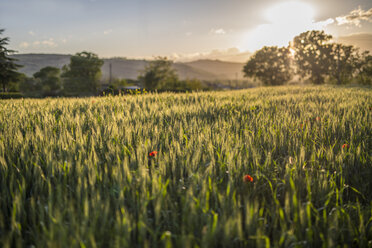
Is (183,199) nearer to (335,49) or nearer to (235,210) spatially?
(235,210)

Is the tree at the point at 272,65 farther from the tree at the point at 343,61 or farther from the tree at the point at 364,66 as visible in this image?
the tree at the point at 364,66

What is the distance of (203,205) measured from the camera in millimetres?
914

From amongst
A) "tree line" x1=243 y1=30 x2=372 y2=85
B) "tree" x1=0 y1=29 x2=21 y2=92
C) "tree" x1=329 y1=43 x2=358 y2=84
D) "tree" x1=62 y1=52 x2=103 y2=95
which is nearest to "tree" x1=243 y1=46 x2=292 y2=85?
"tree line" x1=243 y1=30 x2=372 y2=85

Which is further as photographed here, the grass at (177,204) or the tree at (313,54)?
the tree at (313,54)

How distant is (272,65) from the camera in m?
58.4

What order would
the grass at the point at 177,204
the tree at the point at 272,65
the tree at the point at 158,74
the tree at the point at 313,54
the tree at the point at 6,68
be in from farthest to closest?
the tree at the point at 158,74
the tree at the point at 272,65
the tree at the point at 313,54
the tree at the point at 6,68
the grass at the point at 177,204

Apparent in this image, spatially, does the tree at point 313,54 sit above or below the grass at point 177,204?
above

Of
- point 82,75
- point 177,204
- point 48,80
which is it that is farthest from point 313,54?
point 48,80

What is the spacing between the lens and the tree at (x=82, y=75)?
60.0 meters

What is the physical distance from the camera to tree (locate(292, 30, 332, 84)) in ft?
172

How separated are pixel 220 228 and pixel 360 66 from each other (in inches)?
2495

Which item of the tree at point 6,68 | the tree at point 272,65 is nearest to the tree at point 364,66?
the tree at point 272,65

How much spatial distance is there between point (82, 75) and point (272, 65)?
5037 centimetres

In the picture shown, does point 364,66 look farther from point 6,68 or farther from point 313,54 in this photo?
point 6,68
